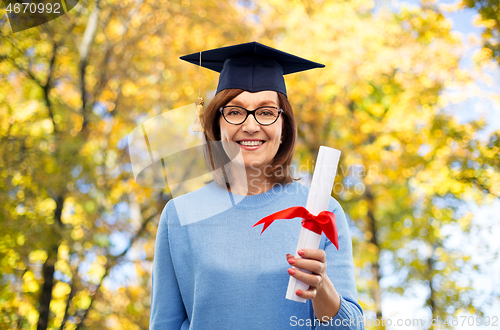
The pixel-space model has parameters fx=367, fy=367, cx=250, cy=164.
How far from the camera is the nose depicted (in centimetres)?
158

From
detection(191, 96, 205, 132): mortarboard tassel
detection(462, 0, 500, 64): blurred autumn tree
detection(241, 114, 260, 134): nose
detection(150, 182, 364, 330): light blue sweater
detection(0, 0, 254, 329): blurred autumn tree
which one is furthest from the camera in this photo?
detection(0, 0, 254, 329): blurred autumn tree

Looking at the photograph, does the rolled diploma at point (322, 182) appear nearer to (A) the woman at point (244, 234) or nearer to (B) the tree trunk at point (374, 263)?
(A) the woman at point (244, 234)

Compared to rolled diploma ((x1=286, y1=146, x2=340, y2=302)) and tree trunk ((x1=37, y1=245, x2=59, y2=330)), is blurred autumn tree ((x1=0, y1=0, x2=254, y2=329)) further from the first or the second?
rolled diploma ((x1=286, y1=146, x2=340, y2=302))

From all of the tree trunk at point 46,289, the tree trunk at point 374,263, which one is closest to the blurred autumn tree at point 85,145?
the tree trunk at point 46,289

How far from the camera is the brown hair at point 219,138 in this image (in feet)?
5.66

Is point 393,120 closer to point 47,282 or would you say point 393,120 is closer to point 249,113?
point 249,113

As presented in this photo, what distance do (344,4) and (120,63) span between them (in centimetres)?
394

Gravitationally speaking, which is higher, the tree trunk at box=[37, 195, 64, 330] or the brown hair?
the brown hair

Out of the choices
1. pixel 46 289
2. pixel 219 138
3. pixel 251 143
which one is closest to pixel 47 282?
pixel 46 289

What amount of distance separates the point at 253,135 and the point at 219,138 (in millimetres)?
223

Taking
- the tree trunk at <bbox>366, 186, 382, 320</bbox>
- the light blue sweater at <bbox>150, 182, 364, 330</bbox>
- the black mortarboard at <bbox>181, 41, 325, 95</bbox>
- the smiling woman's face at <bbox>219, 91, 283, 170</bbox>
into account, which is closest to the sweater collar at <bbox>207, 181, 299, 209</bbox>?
the light blue sweater at <bbox>150, 182, 364, 330</bbox>

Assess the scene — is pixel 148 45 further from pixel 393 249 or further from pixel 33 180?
pixel 393 249

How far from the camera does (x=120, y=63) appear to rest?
18.3 ft

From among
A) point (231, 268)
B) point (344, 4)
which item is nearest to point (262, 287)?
point (231, 268)
